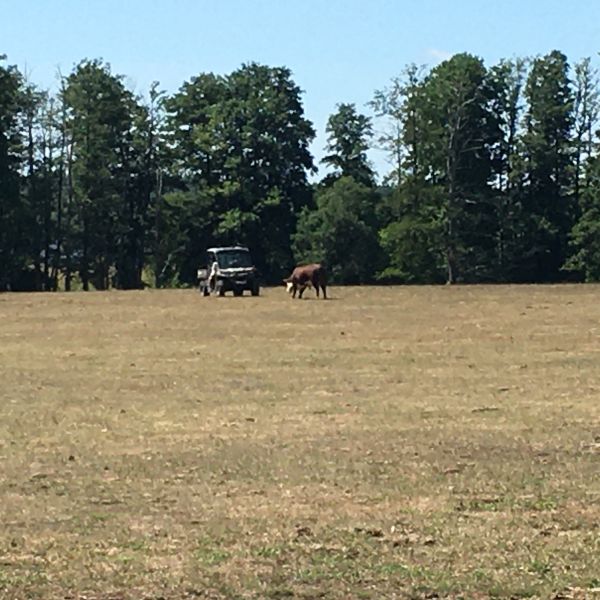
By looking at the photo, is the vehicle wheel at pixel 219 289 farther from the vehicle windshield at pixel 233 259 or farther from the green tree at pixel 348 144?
the green tree at pixel 348 144

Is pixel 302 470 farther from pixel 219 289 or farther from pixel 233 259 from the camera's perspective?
pixel 233 259

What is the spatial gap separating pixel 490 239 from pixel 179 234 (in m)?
18.6

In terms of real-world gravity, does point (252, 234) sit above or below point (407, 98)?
below

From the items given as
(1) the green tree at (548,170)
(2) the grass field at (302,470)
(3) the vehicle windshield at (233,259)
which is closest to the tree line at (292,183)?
(1) the green tree at (548,170)

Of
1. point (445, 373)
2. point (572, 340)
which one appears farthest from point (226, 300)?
point (445, 373)

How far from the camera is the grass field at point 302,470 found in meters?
7.59

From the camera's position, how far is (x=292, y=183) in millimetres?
82125

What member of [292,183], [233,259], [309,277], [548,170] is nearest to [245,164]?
[292,183]

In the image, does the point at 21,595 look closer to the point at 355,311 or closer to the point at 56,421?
the point at 56,421

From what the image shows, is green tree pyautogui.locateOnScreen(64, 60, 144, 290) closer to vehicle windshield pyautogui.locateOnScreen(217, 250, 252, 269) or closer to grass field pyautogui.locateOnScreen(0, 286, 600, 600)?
vehicle windshield pyautogui.locateOnScreen(217, 250, 252, 269)

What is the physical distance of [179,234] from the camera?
79.8m

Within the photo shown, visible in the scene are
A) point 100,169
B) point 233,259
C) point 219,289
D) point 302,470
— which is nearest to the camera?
point 302,470

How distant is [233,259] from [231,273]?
0.92m

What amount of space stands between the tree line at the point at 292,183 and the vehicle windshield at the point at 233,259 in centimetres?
2151
